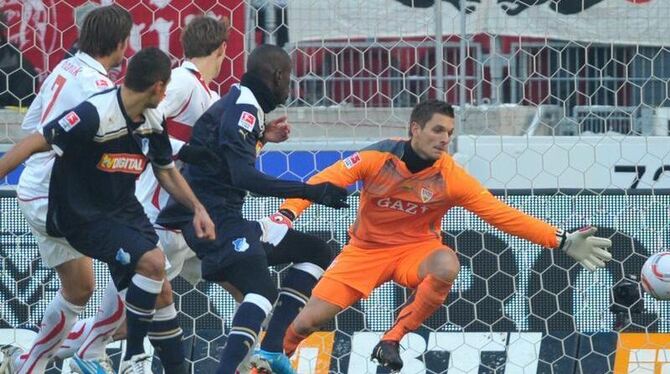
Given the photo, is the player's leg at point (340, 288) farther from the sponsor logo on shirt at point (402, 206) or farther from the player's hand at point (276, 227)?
the player's hand at point (276, 227)

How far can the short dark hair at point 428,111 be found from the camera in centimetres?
779

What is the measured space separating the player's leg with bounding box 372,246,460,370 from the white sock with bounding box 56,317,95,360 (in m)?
1.38

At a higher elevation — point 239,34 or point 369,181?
point 239,34

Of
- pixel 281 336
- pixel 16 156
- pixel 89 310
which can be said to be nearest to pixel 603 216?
pixel 281 336

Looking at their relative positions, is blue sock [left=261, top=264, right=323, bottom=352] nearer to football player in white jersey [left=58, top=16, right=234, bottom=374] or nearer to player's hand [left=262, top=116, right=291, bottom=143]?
football player in white jersey [left=58, top=16, right=234, bottom=374]

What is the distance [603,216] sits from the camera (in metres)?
8.55

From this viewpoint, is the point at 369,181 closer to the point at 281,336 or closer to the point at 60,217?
the point at 281,336

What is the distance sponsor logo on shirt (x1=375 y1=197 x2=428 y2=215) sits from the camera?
7930 millimetres

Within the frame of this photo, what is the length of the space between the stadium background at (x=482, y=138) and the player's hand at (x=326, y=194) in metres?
1.80

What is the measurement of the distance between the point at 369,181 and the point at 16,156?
191 centimetres

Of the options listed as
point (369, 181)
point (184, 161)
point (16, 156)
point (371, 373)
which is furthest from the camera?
point (371, 373)

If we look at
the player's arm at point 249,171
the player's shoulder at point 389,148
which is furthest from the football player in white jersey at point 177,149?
the player's shoulder at point 389,148

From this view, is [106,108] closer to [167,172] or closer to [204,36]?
[167,172]

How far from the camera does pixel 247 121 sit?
7.02 m
